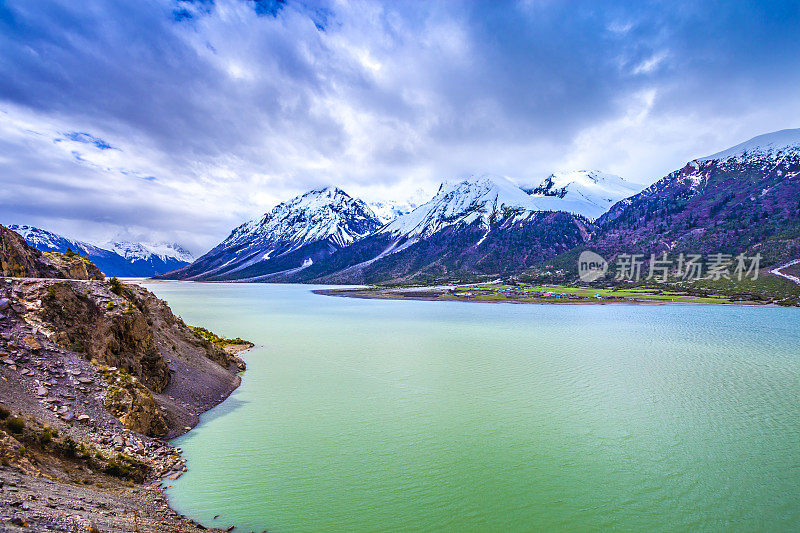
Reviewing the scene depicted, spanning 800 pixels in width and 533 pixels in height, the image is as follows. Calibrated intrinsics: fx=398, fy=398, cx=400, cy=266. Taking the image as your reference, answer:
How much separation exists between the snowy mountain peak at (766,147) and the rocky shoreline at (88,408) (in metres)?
231

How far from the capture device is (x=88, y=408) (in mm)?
13547

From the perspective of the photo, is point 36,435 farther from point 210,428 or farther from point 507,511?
point 507,511

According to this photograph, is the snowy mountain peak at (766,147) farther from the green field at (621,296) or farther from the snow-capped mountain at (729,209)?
the green field at (621,296)

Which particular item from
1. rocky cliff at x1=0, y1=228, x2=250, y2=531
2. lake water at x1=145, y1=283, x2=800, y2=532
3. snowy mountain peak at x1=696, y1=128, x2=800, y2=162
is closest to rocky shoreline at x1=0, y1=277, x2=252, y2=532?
rocky cliff at x1=0, y1=228, x2=250, y2=531

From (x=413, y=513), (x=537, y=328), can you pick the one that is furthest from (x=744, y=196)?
(x=413, y=513)

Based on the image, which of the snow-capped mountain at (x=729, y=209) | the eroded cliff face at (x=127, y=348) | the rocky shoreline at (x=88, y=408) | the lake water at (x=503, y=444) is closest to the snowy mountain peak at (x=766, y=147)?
the snow-capped mountain at (x=729, y=209)

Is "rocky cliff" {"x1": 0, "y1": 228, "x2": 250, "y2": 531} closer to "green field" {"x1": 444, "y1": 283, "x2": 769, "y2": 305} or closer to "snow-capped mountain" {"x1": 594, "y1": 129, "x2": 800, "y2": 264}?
"green field" {"x1": 444, "y1": 283, "x2": 769, "y2": 305}

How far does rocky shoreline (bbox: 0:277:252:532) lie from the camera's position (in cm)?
893

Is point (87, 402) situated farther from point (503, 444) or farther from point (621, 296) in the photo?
point (621, 296)

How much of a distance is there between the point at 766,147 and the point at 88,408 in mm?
247180

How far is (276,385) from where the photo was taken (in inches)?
982

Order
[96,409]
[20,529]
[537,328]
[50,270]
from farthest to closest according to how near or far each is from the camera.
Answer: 1. [537,328]
2. [50,270]
3. [96,409]
4. [20,529]

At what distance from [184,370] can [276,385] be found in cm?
536

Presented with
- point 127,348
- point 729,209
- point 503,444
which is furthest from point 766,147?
point 127,348
